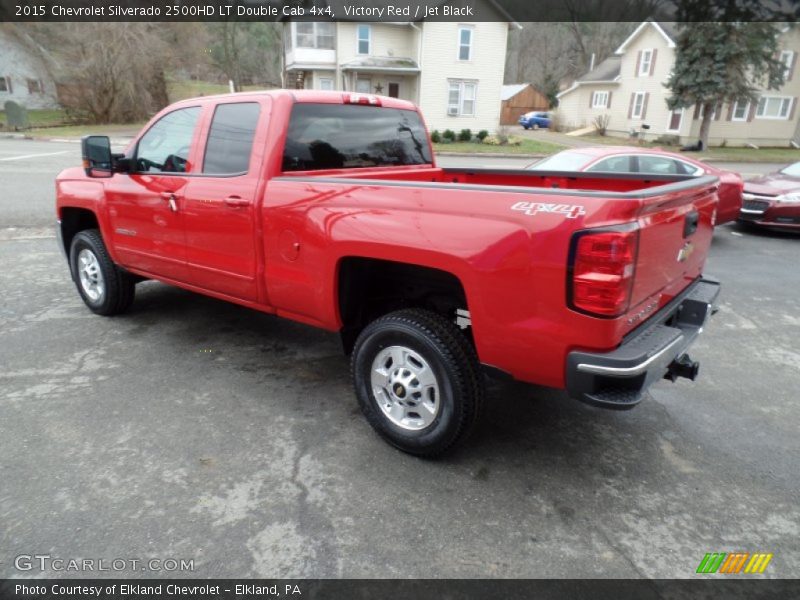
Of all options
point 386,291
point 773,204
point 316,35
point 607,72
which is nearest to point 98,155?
point 386,291

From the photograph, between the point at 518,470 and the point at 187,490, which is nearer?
the point at 187,490

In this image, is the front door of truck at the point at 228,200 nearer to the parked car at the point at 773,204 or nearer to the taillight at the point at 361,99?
the taillight at the point at 361,99

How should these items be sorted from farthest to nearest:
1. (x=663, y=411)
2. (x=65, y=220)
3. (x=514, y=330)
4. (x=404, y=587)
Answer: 1. (x=65, y=220)
2. (x=663, y=411)
3. (x=514, y=330)
4. (x=404, y=587)

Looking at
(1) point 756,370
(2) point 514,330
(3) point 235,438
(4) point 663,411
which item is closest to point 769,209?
(1) point 756,370

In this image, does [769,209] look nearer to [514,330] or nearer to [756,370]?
[756,370]

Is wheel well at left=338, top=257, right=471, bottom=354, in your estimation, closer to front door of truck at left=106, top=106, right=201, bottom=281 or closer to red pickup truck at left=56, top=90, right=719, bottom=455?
red pickup truck at left=56, top=90, right=719, bottom=455

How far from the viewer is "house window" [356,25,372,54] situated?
3012 centimetres

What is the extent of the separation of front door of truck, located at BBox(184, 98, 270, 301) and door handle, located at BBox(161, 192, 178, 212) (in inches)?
5.2

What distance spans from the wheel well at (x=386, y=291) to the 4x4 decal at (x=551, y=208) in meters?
0.69

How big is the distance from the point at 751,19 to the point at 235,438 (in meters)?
32.0

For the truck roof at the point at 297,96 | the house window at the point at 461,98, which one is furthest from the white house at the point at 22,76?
the truck roof at the point at 297,96

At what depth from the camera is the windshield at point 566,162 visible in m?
7.49

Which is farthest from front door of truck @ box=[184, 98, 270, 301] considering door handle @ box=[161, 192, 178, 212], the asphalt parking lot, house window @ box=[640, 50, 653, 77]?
house window @ box=[640, 50, 653, 77]

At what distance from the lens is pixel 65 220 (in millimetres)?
5348
